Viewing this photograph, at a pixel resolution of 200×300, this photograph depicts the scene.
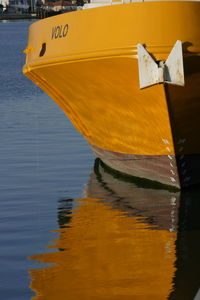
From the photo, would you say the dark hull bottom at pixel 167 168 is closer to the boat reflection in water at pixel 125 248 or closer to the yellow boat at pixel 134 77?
the yellow boat at pixel 134 77

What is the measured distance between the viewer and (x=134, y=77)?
11672 mm

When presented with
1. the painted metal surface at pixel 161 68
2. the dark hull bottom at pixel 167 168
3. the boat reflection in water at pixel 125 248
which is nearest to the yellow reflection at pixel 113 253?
the boat reflection in water at pixel 125 248

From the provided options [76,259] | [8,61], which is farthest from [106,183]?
[8,61]

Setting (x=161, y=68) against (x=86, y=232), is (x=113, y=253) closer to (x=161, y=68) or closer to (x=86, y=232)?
(x=86, y=232)

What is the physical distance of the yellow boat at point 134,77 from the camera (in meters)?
11.2

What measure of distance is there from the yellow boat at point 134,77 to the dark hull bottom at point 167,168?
0.01m

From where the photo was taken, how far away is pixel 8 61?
5088 centimetres

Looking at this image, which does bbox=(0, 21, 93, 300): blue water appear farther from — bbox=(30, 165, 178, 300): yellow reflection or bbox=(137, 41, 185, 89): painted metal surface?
bbox=(137, 41, 185, 89): painted metal surface

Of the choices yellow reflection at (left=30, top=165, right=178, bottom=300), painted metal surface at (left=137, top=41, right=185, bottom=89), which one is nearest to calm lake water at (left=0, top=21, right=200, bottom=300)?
yellow reflection at (left=30, top=165, right=178, bottom=300)

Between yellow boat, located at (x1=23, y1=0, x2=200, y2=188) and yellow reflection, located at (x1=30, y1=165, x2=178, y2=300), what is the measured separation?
64 cm

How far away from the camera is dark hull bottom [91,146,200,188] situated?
1255 centimetres

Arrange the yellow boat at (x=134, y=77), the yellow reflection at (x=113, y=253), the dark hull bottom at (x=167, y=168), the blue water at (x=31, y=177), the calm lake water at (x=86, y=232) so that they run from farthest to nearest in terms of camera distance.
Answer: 1. the dark hull bottom at (x=167, y=168)
2. the yellow boat at (x=134, y=77)
3. the blue water at (x=31, y=177)
4. the calm lake water at (x=86, y=232)
5. the yellow reflection at (x=113, y=253)

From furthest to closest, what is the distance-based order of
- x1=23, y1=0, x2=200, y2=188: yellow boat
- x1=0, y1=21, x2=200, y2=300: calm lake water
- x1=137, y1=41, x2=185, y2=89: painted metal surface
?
x1=23, y1=0, x2=200, y2=188: yellow boat
x1=137, y1=41, x2=185, y2=89: painted metal surface
x1=0, y1=21, x2=200, y2=300: calm lake water

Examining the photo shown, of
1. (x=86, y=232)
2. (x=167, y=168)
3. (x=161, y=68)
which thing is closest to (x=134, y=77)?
(x=161, y=68)
